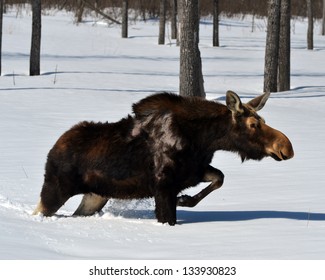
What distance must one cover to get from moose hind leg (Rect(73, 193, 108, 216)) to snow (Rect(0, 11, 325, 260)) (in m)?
0.17

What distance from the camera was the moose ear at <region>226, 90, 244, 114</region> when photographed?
7457mm

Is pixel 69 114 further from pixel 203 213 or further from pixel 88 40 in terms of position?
pixel 88 40

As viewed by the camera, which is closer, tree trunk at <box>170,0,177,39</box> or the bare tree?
the bare tree

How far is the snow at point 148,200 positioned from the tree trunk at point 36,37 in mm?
555

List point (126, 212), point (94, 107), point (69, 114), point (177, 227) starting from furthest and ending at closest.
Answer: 1. point (94, 107)
2. point (69, 114)
3. point (126, 212)
4. point (177, 227)

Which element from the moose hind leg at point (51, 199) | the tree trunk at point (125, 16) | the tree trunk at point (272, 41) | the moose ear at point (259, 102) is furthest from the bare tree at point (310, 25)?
the moose hind leg at point (51, 199)

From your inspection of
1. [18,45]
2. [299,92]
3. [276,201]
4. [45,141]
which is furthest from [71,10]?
[276,201]

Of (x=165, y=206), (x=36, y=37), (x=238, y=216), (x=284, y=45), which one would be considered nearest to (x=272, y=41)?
(x=284, y=45)

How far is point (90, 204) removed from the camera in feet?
26.2

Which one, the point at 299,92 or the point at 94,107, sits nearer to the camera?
the point at 94,107

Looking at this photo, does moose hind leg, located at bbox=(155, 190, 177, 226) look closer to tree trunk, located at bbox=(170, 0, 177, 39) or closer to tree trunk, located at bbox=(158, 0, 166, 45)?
tree trunk, located at bbox=(158, 0, 166, 45)

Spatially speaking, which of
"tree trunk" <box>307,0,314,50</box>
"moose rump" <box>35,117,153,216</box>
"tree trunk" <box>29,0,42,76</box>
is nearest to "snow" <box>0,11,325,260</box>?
"moose rump" <box>35,117,153,216</box>

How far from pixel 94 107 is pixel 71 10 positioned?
3893 centimetres
